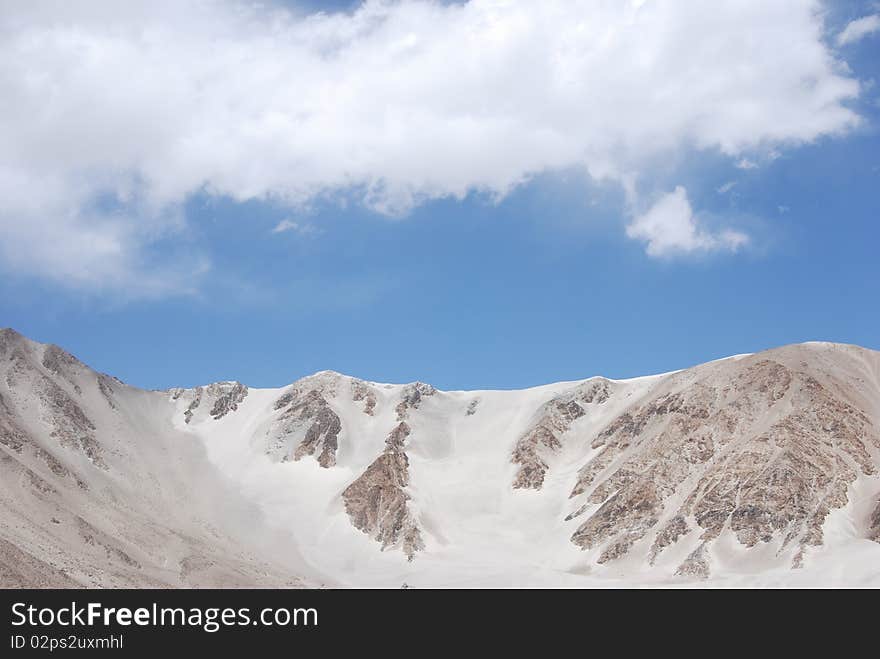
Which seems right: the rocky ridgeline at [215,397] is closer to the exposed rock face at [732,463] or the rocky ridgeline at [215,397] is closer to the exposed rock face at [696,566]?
the exposed rock face at [732,463]

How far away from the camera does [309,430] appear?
135625 mm

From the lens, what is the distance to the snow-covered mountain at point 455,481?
83000 millimetres

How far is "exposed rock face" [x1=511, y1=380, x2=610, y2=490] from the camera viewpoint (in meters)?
120

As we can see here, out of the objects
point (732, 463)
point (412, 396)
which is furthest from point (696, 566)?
point (412, 396)

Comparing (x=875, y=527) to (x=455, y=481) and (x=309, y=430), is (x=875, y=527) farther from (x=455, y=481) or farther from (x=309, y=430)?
(x=309, y=430)

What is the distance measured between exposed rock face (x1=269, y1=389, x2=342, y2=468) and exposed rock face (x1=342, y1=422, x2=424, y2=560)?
503 inches

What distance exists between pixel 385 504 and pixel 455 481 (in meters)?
14.8

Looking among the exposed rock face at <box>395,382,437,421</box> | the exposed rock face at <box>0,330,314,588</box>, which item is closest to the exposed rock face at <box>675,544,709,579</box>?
the exposed rock face at <box>0,330,314,588</box>

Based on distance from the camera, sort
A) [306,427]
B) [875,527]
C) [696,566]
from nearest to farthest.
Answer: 1. [875,527]
2. [696,566]
3. [306,427]

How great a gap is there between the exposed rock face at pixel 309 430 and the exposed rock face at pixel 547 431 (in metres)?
30.3
